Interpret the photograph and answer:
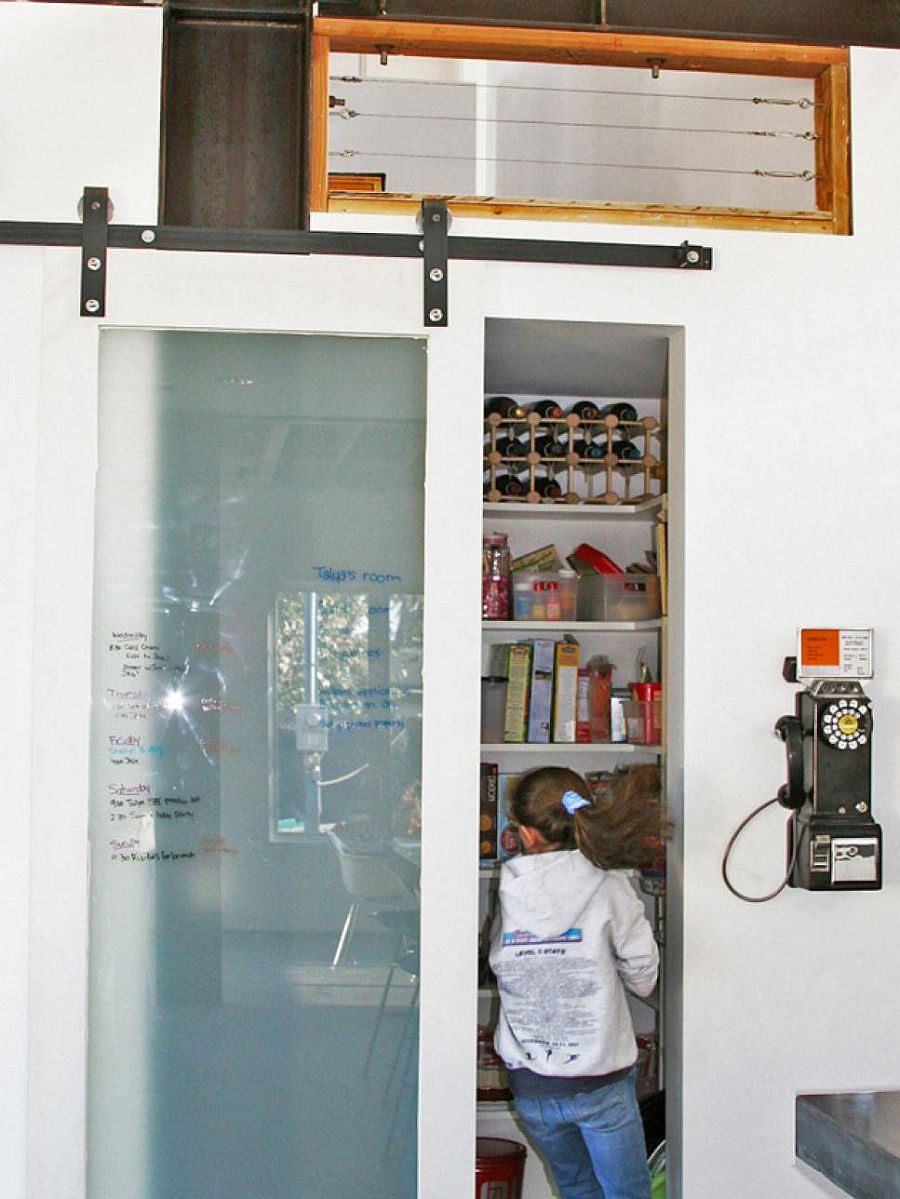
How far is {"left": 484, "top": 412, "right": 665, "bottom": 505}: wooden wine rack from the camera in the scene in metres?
4.12

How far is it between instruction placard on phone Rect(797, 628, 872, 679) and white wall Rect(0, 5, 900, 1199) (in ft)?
0.19

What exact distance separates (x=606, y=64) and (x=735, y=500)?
120cm

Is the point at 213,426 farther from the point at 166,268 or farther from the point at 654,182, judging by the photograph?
the point at 654,182

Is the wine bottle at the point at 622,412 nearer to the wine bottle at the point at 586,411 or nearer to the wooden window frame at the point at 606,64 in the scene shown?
the wine bottle at the point at 586,411

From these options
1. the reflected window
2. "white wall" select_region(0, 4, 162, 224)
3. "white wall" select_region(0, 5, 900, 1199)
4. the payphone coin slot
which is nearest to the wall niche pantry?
"white wall" select_region(0, 5, 900, 1199)

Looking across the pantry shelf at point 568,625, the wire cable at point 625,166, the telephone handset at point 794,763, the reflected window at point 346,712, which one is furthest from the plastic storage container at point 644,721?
the wire cable at point 625,166

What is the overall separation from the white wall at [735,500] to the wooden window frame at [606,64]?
5 cm

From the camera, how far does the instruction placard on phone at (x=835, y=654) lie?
3258 millimetres

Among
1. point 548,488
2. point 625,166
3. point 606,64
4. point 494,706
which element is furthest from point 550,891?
point 625,166

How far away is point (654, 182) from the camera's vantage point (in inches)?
196

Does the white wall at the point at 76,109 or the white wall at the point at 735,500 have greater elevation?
the white wall at the point at 76,109

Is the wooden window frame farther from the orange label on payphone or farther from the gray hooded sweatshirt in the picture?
the gray hooded sweatshirt

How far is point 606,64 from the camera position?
344 centimetres

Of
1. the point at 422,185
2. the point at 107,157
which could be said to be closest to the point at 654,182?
the point at 422,185
